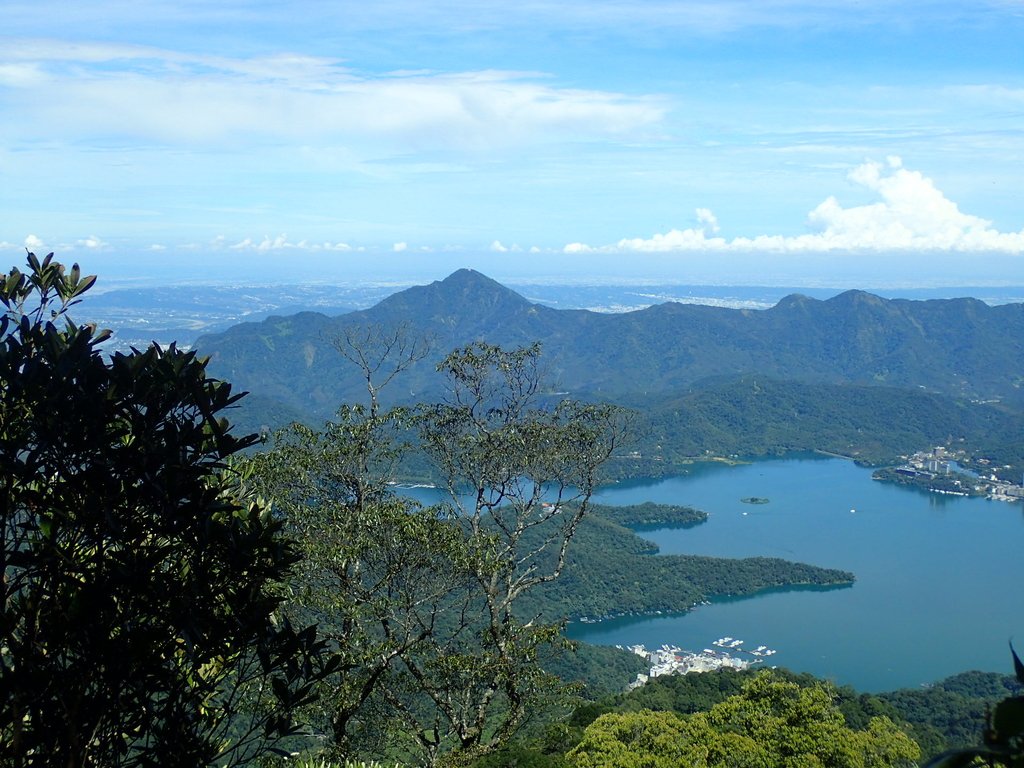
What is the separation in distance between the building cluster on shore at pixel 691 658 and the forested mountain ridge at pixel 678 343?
6231cm

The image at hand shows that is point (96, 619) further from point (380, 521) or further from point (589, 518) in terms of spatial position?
point (589, 518)

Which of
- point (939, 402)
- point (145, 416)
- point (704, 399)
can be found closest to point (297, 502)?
point (145, 416)

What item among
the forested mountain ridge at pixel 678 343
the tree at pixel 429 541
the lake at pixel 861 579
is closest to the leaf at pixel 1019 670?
the tree at pixel 429 541

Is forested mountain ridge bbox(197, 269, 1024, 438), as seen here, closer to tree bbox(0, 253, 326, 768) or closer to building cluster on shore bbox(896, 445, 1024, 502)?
building cluster on shore bbox(896, 445, 1024, 502)

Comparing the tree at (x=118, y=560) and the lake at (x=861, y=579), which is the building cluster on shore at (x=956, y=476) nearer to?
the lake at (x=861, y=579)

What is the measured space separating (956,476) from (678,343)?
183ft

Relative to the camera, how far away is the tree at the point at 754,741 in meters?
8.34

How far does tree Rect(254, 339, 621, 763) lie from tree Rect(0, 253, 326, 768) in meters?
4.11

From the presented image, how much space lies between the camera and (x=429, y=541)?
7.69 metres

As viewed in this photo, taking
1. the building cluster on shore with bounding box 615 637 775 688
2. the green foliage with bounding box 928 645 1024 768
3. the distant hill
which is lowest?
the building cluster on shore with bounding box 615 637 775 688

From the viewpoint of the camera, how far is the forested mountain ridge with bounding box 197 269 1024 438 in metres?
104

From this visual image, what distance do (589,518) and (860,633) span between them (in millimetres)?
16969

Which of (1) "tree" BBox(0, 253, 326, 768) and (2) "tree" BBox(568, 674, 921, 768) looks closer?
(1) "tree" BBox(0, 253, 326, 768)

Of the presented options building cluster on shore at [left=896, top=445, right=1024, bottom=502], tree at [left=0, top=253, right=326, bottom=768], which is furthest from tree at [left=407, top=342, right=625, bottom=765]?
building cluster on shore at [left=896, top=445, right=1024, bottom=502]
